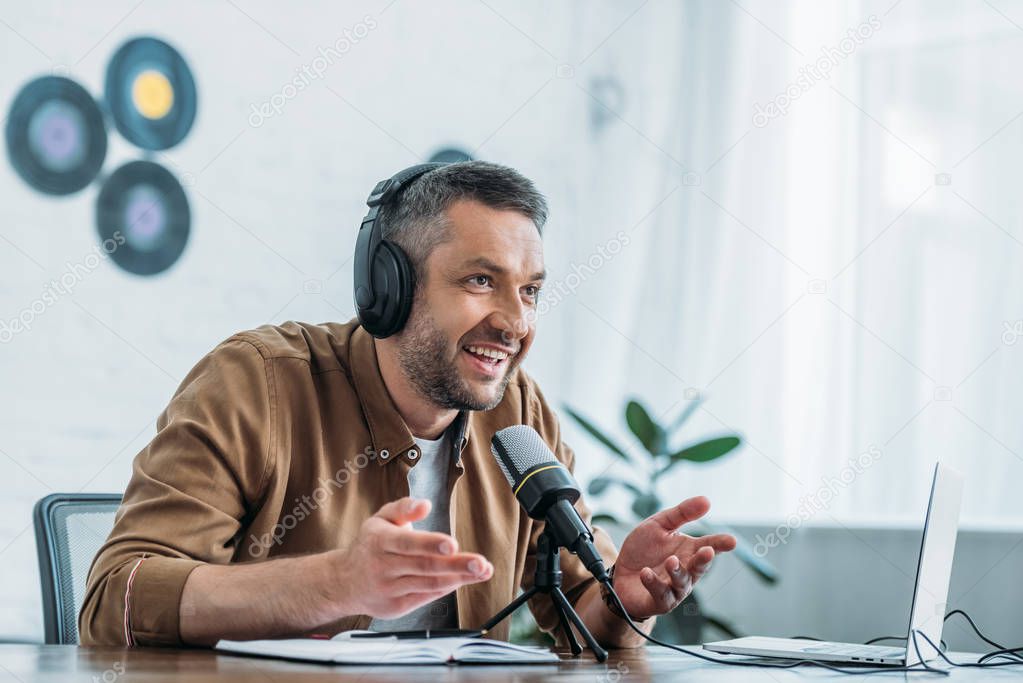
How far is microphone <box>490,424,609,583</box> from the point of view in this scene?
1.08m

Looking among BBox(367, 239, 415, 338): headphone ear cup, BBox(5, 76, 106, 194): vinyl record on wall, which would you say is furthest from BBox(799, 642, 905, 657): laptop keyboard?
BBox(5, 76, 106, 194): vinyl record on wall

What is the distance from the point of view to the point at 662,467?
2.87 meters

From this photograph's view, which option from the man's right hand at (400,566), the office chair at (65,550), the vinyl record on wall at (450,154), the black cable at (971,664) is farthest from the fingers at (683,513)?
the vinyl record on wall at (450,154)

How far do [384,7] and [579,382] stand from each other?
4.37ft

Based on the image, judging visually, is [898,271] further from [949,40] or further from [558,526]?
[558,526]

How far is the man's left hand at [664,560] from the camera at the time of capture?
A: 4.13 feet

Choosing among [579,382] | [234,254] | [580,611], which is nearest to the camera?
[580,611]

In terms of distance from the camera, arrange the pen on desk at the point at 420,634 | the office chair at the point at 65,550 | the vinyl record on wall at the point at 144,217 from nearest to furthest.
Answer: the pen on desk at the point at 420,634 < the office chair at the point at 65,550 < the vinyl record on wall at the point at 144,217

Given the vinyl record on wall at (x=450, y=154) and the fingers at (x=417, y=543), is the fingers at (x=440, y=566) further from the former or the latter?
the vinyl record on wall at (x=450, y=154)

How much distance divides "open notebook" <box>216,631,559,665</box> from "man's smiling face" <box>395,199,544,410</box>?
18.0 inches

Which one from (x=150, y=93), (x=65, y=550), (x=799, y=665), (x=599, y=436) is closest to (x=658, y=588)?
(x=799, y=665)

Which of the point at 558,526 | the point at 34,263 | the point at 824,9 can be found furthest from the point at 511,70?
the point at 558,526

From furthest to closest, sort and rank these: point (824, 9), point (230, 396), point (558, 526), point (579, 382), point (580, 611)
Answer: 1. point (579, 382)
2. point (824, 9)
3. point (580, 611)
4. point (230, 396)
5. point (558, 526)

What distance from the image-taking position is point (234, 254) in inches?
104
